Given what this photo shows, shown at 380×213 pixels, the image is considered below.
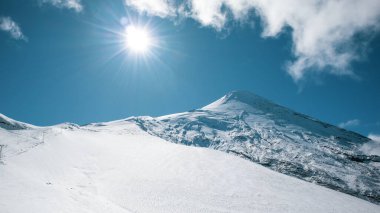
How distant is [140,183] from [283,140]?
7969 centimetres

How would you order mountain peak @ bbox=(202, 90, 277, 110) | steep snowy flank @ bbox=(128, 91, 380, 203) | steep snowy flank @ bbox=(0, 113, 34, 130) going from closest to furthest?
steep snowy flank @ bbox=(128, 91, 380, 203) < steep snowy flank @ bbox=(0, 113, 34, 130) < mountain peak @ bbox=(202, 90, 277, 110)

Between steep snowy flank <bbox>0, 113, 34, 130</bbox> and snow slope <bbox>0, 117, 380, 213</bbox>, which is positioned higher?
steep snowy flank <bbox>0, 113, 34, 130</bbox>

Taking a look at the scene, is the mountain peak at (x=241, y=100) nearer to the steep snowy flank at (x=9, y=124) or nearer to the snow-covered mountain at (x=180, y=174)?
the snow-covered mountain at (x=180, y=174)

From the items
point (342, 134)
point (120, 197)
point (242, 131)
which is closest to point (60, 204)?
point (120, 197)

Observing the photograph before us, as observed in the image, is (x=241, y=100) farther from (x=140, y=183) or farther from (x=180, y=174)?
(x=140, y=183)

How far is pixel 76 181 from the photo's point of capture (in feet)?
129

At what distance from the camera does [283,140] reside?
11012cm

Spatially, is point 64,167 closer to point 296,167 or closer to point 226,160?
point 226,160

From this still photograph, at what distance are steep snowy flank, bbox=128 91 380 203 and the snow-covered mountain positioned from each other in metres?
0.42

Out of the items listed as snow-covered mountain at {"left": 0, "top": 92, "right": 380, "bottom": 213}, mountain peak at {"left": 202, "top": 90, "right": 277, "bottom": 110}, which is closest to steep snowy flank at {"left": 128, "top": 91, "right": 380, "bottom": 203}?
snow-covered mountain at {"left": 0, "top": 92, "right": 380, "bottom": 213}

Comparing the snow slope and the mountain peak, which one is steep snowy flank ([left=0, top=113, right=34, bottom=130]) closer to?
the snow slope

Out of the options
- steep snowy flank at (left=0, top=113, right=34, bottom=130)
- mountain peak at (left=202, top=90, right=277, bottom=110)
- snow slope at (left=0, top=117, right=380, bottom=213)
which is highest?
mountain peak at (left=202, top=90, right=277, bottom=110)

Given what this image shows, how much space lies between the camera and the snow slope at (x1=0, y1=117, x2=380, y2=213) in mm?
29484

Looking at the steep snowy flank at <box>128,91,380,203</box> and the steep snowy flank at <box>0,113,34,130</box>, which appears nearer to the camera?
the steep snowy flank at <box>128,91,380,203</box>
